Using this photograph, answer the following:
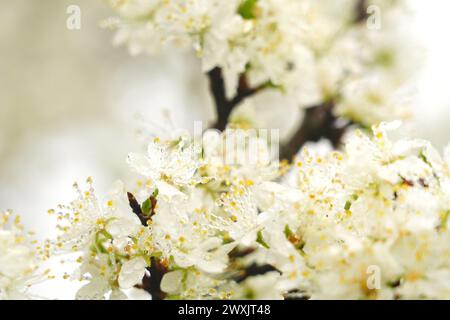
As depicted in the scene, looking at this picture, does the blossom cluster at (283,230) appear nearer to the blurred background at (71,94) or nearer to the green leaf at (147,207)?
the green leaf at (147,207)

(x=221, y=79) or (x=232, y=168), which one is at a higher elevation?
(x=221, y=79)

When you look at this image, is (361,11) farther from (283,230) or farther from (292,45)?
(283,230)

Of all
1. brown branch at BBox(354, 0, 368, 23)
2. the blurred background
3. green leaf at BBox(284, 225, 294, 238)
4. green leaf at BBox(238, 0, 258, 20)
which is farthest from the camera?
the blurred background

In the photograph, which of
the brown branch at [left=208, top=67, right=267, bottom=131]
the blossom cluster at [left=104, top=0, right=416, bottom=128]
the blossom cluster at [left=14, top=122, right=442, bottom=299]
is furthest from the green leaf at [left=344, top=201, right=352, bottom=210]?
the brown branch at [left=208, top=67, right=267, bottom=131]

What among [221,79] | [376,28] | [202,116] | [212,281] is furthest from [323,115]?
[202,116]

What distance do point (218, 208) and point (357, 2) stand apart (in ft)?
6.79

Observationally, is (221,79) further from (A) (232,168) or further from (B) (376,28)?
(B) (376,28)

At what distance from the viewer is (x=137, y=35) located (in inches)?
111

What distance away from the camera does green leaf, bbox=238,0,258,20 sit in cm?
253

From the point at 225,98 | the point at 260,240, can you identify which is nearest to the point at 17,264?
the point at 260,240

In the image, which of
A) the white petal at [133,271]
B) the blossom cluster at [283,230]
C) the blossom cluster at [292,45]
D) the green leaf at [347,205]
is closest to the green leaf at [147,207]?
the blossom cluster at [283,230]

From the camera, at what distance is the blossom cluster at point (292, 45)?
99.9 inches

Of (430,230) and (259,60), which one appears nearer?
(430,230)

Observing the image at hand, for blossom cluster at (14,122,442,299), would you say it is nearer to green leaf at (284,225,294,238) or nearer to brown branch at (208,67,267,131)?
green leaf at (284,225,294,238)
